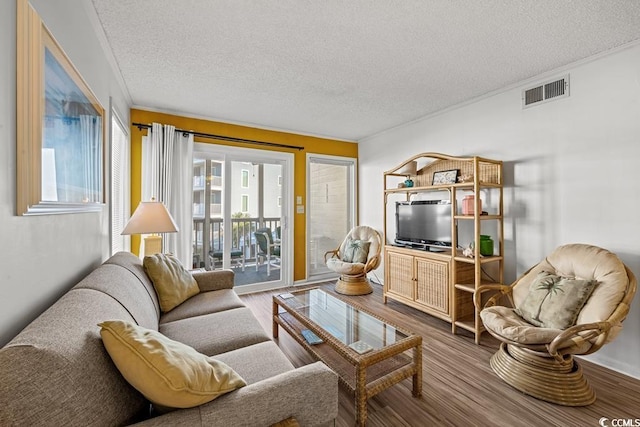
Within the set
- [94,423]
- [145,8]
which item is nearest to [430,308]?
[94,423]

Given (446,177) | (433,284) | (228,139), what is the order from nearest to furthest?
(433,284), (446,177), (228,139)

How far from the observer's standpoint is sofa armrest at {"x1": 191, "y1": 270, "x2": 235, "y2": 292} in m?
2.57

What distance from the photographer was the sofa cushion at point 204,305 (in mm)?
2057

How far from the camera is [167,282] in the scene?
86.6 inches

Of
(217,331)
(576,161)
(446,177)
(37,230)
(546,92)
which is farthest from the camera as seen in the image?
(446,177)

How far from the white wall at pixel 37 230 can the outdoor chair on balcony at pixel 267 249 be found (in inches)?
97.1

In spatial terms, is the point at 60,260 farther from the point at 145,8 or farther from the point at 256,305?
the point at 256,305

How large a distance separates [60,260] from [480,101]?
3.93 meters

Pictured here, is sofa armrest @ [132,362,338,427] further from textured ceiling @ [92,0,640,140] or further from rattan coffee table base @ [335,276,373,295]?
rattan coffee table base @ [335,276,373,295]

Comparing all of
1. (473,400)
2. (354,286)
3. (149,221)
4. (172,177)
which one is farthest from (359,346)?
(172,177)

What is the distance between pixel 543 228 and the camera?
2629 mm

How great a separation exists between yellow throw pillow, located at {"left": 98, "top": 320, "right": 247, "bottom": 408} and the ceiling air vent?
343 centimetres

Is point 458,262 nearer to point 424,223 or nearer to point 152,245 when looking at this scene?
point 424,223

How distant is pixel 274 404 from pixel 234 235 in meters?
3.30
